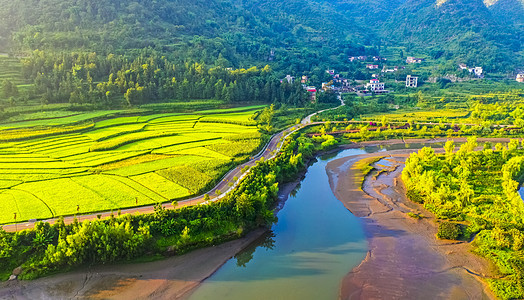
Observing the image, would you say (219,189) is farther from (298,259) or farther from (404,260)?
(404,260)

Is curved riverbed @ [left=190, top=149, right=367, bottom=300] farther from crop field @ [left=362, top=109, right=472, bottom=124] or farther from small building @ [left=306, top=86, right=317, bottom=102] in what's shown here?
small building @ [left=306, top=86, right=317, bottom=102]

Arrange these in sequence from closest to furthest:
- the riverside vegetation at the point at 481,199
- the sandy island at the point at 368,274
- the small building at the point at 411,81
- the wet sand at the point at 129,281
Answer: the wet sand at the point at 129,281 < the sandy island at the point at 368,274 < the riverside vegetation at the point at 481,199 < the small building at the point at 411,81

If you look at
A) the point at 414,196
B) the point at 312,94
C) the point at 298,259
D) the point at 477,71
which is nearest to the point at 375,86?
the point at 312,94

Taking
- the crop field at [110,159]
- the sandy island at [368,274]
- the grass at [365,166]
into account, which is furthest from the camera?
the grass at [365,166]

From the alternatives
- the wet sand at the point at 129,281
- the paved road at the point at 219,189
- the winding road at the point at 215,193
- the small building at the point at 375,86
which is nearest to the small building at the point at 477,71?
the small building at the point at 375,86

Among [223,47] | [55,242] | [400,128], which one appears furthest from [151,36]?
[55,242]

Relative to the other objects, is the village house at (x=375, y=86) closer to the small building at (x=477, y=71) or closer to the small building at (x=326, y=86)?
the small building at (x=326, y=86)

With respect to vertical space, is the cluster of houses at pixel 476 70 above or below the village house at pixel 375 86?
above

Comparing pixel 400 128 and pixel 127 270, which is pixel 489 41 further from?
pixel 127 270
